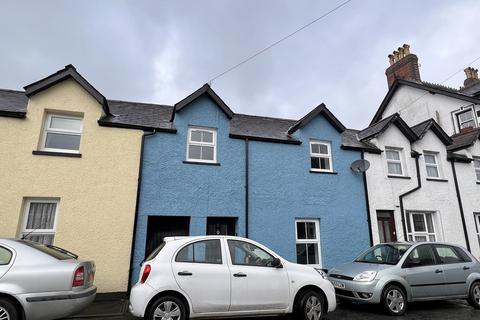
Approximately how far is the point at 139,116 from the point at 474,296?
1110 centimetres

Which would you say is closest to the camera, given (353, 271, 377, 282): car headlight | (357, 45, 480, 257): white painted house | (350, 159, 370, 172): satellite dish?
(353, 271, 377, 282): car headlight

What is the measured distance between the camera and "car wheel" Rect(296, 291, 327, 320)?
18.1ft

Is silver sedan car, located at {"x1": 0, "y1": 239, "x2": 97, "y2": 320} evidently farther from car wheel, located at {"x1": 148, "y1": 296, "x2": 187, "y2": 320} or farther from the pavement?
the pavement

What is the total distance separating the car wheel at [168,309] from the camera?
190 inches

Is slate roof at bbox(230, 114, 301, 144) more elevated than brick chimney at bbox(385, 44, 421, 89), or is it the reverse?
brick chimney at bbox(385, 44, 421, 89)

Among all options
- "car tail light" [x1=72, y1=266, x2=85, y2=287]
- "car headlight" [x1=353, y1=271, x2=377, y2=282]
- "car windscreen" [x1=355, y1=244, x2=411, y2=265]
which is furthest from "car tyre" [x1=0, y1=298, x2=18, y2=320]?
"car windscreen" [x1=355, y1=244, x2=411, y2=265]

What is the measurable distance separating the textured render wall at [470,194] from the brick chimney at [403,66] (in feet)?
22.3

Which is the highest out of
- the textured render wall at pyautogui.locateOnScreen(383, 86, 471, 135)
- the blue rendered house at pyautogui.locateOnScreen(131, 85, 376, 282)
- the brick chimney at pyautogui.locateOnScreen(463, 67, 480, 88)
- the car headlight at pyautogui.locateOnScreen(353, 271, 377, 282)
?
the brick chimney at pyautogui.locateOnScreen(463, 67, 480, 88)

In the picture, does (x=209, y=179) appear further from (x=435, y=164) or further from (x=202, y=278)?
(x=435, y=164)

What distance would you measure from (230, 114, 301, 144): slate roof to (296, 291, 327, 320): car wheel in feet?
19.8

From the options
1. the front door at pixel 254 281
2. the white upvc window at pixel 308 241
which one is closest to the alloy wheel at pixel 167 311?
the front door at pixel 254 281

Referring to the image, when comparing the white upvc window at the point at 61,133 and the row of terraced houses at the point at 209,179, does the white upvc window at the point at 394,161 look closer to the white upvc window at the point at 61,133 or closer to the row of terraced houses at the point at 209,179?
the row of terraced houses at the point at 209,179

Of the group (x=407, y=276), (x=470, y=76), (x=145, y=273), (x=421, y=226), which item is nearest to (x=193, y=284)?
(x=145, y=273)

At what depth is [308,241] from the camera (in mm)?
A: 10141
